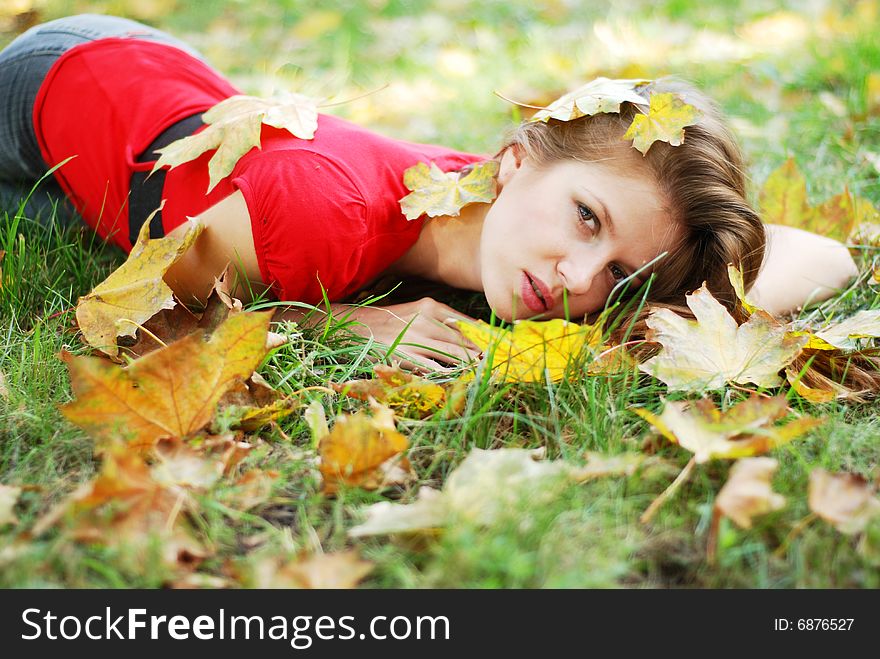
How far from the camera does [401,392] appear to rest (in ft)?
4.69

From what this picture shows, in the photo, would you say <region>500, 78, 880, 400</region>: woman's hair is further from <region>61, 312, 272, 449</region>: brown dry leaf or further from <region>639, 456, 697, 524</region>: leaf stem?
<region>61, 312, 272, 449</region>: brown dry leaf

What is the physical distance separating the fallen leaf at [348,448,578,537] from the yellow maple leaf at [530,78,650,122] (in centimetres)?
93

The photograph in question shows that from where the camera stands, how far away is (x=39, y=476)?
3.97ft

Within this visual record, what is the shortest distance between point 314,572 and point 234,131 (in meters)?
1.06

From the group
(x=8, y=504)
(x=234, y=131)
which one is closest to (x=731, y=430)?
(x=8, y=504)

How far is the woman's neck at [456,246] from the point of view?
1943 millimetres

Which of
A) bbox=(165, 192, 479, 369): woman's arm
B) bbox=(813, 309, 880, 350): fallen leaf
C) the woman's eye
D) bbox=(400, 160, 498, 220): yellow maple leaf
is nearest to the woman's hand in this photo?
bbox=(165, 192, 479, 369): woman's arm

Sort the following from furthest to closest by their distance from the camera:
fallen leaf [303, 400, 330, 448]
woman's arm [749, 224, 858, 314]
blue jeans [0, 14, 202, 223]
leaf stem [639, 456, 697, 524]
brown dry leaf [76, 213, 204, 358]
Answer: blue jeans [0, 14, 202, 223]
woman's arm [749, 224, 858, 314]
brown dry leaf [76, 213, 204, 358]
fallen leaf [303, 400, 330, 448]
leaf stem [639, 456, 697, 524]

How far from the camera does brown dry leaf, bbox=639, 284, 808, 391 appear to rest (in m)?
1.45

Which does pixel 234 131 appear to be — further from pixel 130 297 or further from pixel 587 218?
pixel 587 218

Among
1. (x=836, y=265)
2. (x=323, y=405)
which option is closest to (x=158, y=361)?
(x=323, y=405)

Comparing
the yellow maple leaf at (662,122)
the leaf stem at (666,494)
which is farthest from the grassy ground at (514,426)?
the yellow maple leaf at (662,122)

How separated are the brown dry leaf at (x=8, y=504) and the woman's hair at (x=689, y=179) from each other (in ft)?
3.80

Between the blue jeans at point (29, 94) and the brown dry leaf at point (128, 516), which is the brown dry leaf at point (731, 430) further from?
the blue jeans at point (29, 94)
